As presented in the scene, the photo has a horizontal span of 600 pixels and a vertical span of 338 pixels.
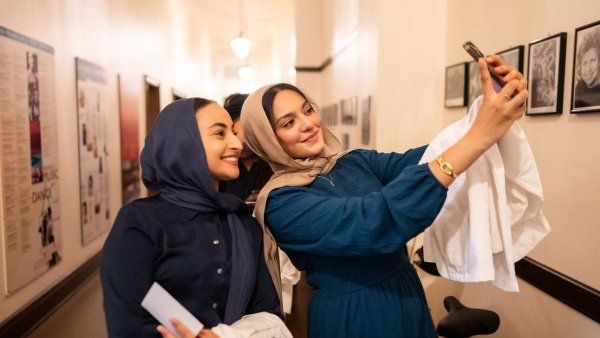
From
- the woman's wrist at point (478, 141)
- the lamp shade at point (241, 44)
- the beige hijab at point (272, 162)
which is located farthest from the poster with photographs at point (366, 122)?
the lamp shade at point (241, 44)

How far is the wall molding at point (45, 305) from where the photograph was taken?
2.68 meters

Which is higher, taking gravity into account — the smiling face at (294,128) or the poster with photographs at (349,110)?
the poster with photographs at (349,110)

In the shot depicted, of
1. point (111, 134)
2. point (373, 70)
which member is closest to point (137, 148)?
point (111, 134)

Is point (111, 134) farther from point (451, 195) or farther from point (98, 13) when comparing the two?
point (451, 195)

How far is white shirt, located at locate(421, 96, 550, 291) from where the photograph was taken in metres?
1.10

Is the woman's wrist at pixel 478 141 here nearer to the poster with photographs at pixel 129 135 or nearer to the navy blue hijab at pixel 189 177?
the navy blue hijab at pixel 189 177

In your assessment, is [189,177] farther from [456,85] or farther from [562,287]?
[456,85]

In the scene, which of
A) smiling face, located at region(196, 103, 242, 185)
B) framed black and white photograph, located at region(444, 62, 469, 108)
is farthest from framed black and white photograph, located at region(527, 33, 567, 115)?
smiling face, located at region(196, 103, 242, 185)

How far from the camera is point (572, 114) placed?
178cm

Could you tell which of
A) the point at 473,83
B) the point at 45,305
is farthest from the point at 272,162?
the point at 45,305

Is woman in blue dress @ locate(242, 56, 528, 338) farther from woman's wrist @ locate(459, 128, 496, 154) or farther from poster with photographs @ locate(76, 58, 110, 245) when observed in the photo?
poster with photographs @ locate(76, 58, 110, 245)

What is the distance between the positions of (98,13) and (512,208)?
168 inches

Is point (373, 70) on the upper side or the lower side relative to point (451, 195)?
upper

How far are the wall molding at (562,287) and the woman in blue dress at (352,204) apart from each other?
2.51 feet
